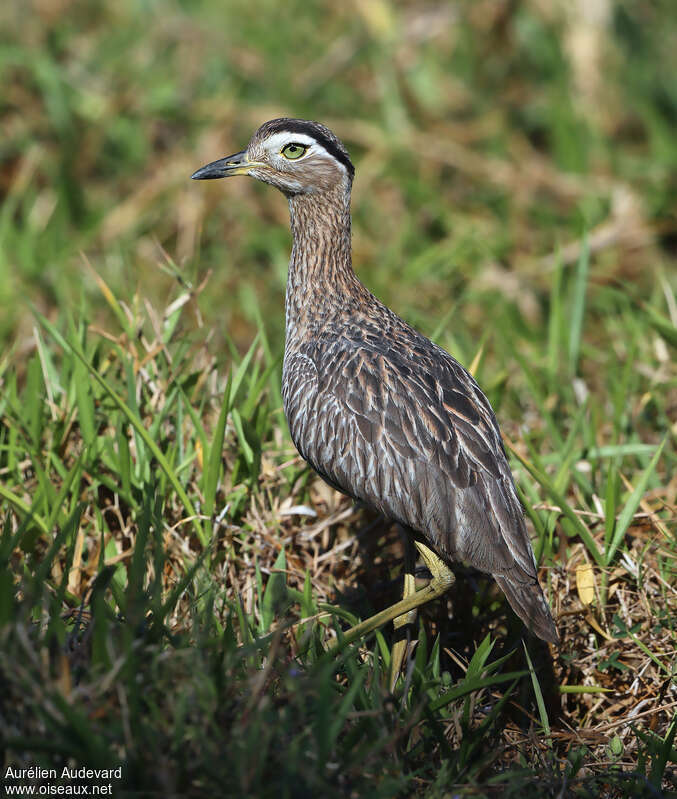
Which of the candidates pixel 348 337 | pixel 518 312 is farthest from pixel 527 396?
pixel 348 337

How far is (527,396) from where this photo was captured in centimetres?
535

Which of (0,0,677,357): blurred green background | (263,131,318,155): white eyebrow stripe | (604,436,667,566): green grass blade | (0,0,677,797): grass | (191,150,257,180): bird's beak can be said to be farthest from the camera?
(0,0,677,357): blurred green background

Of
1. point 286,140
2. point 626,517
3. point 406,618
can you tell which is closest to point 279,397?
point 286,140

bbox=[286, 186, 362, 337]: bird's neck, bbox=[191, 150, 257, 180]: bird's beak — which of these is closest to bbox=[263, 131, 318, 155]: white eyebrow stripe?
bbox=[191, 150, 257, 180]: bird's beak

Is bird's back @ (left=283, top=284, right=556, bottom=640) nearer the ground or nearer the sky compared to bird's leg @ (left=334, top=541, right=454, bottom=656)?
nearer the sky

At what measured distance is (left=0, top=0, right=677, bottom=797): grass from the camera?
260 centimetres

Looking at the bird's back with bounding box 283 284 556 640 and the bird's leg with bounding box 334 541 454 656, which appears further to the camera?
the bird's leg with bounding box 334 541 454 656

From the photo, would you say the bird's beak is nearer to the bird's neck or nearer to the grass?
the bird's neck

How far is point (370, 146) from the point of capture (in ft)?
24.7

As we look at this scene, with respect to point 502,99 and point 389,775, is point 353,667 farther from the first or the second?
point 502,99

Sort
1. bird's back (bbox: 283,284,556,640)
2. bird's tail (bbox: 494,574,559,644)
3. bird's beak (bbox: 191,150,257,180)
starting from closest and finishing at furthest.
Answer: bird's tail (bbox: 494,574,559,644), bird's back (bbox: 283,284,556,640), bird's beak (bbox: 191,150,257,180)

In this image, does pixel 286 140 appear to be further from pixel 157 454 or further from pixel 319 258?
pixel 157 454

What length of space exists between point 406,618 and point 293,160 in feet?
6.28

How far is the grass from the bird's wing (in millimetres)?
356
